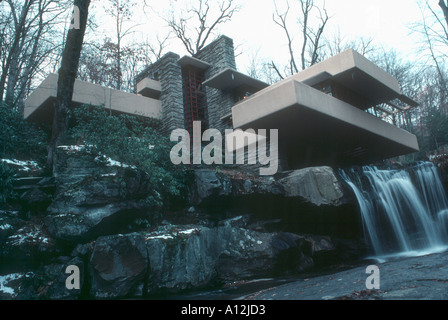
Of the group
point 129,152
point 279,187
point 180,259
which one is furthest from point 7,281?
point 279,187

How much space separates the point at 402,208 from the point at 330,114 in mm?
4241

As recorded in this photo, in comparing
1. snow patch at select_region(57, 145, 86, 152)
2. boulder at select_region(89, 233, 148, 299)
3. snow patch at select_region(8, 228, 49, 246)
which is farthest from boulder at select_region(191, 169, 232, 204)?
snow patch at select_region(8, 228, 49, 246)

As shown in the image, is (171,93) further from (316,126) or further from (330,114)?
(330,114)

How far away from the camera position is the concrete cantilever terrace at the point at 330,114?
30.1 ft

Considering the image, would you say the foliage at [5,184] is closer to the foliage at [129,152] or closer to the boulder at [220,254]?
the foliage at [129,152]

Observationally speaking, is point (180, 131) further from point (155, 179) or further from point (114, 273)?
point (114, 273)

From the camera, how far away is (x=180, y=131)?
43.2 feet

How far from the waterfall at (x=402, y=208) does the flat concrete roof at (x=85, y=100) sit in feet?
31.1

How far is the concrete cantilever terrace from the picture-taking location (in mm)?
9164

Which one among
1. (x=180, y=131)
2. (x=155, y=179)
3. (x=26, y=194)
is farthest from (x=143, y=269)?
(x=180, y=131)

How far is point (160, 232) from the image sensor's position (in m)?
6.25
